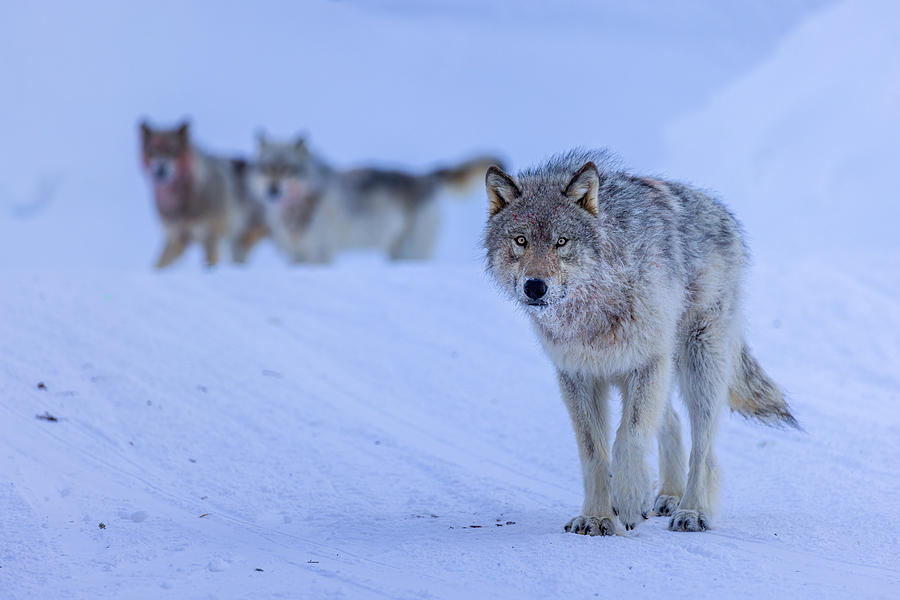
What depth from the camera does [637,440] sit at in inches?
226

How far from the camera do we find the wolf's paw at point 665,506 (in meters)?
6.55

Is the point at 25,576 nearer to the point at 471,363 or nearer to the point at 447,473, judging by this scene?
the point at 447,473

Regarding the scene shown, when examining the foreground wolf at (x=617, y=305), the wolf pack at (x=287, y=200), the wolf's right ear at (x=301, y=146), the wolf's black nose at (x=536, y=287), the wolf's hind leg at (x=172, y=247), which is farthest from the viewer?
the wolf's right ear at (x=301, y=146)

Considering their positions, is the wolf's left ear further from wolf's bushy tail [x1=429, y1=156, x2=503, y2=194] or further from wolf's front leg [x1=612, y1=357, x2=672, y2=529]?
wolf's front leg [x1=612, y1=357, x2=672, y2=529]

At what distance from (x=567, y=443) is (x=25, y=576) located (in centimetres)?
424

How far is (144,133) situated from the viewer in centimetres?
1609

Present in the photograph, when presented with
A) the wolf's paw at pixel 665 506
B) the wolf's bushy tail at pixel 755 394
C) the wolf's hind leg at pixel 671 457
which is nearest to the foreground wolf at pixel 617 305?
the wolf's paw at pixel 665 506

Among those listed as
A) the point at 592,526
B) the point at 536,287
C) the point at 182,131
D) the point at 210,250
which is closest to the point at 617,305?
the point at 536,287

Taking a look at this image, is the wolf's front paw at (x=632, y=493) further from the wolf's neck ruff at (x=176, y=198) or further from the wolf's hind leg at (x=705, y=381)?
the wolf's neck ruff at (x=176, y=198)

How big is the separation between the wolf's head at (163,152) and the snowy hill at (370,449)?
4.76 m

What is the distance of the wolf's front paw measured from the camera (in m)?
5.70

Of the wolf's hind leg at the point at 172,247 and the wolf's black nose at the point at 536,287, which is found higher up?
the wolf's black nose at the point at 536,287

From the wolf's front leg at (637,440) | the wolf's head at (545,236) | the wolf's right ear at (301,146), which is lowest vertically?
the wolf's front leg at (637,440)

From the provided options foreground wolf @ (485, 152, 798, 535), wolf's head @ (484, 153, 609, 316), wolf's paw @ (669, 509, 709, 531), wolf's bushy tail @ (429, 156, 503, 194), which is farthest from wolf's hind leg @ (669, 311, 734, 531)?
wolf's bushy tail @ (429, 156, 503, 194)
